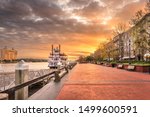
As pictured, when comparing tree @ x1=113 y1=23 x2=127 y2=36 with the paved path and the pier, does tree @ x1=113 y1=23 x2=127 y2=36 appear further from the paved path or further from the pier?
the pier

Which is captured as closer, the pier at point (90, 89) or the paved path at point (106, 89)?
the pier at point (90, 89)

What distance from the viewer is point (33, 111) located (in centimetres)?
661

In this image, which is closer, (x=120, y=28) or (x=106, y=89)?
(x=106, y=89)

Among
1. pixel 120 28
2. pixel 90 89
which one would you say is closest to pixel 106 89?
pixel 90 89

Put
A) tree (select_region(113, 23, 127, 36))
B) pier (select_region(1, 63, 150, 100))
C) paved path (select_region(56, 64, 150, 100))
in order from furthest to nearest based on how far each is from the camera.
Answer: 1. tree (select_region(113, 23, 127, 36))
2. paved path (select_region(56, 64, 150, 100))
3. pier (select_region(1, 63, 150, 100))

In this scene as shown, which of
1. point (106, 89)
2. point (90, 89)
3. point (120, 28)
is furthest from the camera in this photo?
point (120, 28)

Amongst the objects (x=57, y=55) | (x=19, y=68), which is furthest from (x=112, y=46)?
(x=19, y=68)

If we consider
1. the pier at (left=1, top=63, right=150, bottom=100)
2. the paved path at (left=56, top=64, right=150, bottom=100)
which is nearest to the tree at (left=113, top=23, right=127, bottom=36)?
the paved path at (left=56, top=64, right=150, bottom=100)

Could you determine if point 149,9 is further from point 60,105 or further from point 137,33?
point 60,105

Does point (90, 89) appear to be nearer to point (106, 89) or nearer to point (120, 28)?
point (106, 89)

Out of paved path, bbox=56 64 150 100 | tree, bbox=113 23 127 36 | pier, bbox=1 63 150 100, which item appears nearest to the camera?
pier, bbox=1 63 150 100

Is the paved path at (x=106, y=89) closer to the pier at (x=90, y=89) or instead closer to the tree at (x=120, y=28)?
the pier at (x=90, y=89)

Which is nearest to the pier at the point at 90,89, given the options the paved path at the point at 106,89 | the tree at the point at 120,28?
the paved path at the point at 106,89

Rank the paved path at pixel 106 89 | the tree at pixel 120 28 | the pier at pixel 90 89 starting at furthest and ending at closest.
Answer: the tree at pixel 120 28
the paved path at pixel 106 89
the pier at pixel 90 89
